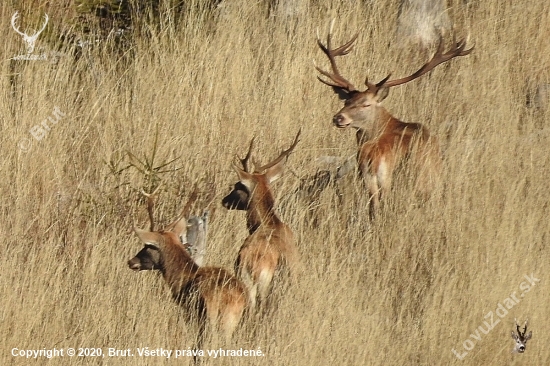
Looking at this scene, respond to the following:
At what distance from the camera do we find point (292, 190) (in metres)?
6.81

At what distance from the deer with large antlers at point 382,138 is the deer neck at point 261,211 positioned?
2.71 ft

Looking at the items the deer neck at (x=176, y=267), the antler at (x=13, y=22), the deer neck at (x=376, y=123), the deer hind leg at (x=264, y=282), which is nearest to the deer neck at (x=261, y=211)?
the deer hind leg at (x=264, y=282)

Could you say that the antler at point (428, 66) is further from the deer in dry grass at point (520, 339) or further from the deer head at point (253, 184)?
the deer in dry grass at point (520, 339)

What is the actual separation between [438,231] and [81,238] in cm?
190

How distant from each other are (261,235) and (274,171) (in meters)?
0.55

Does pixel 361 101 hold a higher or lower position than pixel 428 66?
lower

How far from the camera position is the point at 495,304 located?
5.77 metres

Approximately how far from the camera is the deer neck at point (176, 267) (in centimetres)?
537

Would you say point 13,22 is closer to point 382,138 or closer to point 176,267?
point 382,138

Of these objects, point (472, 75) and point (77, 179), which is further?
point (472, 75)

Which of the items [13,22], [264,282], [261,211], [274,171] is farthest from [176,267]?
[13,22]

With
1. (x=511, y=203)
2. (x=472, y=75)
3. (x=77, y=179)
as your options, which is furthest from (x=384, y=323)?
(x=472, y=75)

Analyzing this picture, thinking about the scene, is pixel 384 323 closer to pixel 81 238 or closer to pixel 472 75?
pixel 81 238

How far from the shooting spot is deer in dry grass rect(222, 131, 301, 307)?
564 centimetres
